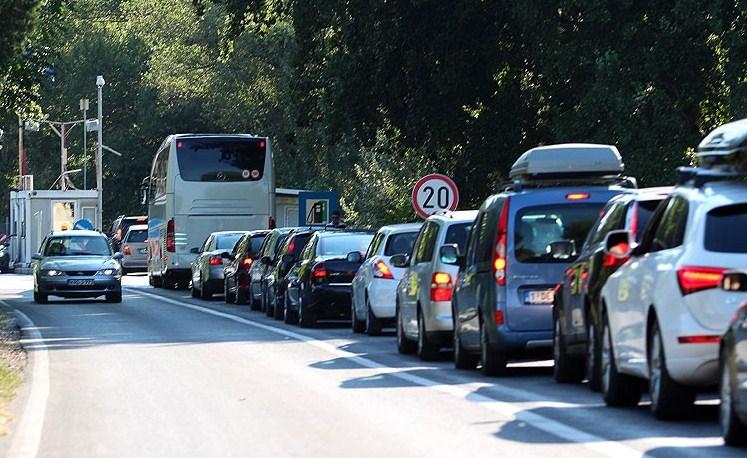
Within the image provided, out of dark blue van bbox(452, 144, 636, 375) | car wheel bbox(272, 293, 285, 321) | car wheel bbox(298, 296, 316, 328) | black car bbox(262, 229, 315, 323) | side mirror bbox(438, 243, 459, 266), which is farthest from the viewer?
car wheel bbox(272, 293, 285, 321)

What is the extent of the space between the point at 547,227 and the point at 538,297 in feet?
2.12

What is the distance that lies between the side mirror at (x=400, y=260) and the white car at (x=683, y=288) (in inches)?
376

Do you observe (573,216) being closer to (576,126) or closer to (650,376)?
(650,376)

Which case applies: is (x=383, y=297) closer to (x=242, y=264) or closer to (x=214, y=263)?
(x=242, y=264)

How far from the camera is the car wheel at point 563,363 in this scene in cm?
1698

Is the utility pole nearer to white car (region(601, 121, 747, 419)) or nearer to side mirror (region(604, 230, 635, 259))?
side mirror (region(604, 230, 635, 259))

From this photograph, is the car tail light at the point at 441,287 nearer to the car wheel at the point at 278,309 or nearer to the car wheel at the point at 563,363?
the car wheel at the point at 563,363

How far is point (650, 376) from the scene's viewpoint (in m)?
13.5

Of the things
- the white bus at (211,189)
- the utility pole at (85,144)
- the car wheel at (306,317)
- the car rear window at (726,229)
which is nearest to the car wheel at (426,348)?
the car wheel at (306,317)

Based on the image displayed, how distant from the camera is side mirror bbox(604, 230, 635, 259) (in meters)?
14.3

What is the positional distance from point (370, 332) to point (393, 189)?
31.4 meters

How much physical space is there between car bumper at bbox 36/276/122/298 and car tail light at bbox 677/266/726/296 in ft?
96.1

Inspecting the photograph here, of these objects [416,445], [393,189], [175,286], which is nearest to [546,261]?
[416,445]

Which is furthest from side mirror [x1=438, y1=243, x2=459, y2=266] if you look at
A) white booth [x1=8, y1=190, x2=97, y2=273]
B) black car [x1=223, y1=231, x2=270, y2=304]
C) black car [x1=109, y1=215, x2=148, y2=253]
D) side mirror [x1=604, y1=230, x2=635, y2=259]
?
black car [x1=109, y1=215, x2=148, y2=253]
